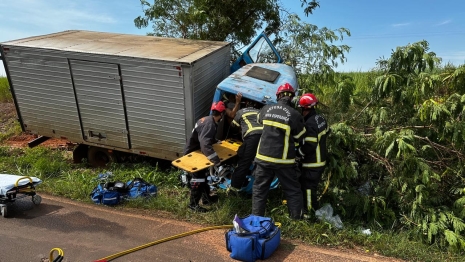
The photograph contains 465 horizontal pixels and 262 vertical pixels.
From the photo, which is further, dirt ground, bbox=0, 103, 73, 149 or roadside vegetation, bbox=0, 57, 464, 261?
dirt ground, bbox=0, 103, 73, 149

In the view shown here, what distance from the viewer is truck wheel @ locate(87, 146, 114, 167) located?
26.4 ft

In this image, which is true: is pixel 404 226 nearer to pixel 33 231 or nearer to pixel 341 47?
pixel 341 47

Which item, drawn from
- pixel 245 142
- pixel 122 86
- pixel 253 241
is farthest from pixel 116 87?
pixel 253 241

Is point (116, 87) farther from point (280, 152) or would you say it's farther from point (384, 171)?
point (384, 171)

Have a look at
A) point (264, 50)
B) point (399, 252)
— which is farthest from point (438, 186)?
point (264, 50)

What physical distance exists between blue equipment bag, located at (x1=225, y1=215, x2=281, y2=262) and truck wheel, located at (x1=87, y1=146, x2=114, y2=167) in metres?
4.11

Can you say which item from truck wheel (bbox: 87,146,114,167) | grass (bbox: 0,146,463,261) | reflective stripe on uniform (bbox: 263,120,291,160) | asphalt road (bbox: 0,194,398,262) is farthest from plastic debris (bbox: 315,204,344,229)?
truck wheel (bbox: 87,146,114,167)

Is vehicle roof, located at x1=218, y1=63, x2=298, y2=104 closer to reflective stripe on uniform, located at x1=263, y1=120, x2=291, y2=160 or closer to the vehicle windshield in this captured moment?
the vehicle windshield

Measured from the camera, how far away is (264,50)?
8.10 metres

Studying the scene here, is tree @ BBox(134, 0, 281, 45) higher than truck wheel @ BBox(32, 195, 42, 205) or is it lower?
higher

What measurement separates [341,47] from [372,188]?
240 cm

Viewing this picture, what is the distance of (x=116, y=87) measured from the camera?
7035mm

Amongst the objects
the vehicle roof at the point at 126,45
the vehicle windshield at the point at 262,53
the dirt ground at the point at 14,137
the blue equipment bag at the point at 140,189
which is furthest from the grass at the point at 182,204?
the vehicle windshield at the point at 262,53

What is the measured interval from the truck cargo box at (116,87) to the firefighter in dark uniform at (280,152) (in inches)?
69.7
